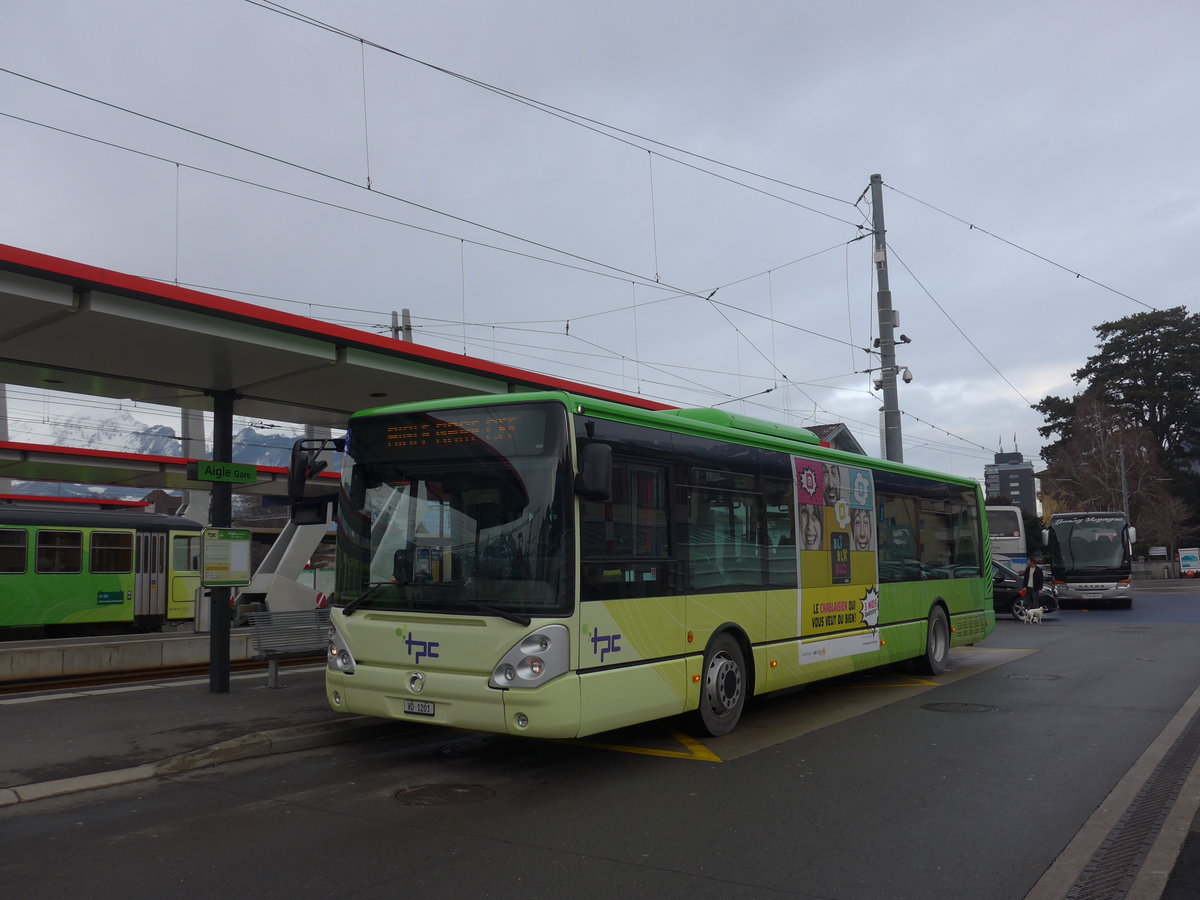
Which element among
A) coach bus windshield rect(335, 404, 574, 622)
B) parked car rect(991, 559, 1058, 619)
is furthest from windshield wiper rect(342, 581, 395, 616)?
parked car rect(991, 559, 1058, 619)

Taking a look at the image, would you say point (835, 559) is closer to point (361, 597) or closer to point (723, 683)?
point (723, 683)

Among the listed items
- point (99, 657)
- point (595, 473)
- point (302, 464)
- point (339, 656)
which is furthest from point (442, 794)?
point (99, 657)

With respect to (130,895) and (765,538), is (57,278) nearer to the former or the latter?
(130,895)

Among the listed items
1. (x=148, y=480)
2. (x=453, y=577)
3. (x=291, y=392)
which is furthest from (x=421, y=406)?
(x=148, y=480)

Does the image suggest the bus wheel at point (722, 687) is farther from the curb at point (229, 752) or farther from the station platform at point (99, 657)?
the station platform at point (99, 657)

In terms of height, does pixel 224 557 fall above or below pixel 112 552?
below

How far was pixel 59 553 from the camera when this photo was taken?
20.7 metres

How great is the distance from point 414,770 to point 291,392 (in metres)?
6.35

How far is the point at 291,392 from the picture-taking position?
12.5 m

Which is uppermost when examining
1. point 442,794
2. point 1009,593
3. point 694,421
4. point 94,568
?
point 694,421

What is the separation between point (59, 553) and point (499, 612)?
17.4 meters

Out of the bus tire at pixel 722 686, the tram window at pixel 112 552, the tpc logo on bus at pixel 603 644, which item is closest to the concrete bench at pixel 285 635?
the bus tire at pixel 722 686

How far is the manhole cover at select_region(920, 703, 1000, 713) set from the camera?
34.0 feet

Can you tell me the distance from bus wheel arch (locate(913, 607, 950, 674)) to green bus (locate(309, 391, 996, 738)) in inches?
157
